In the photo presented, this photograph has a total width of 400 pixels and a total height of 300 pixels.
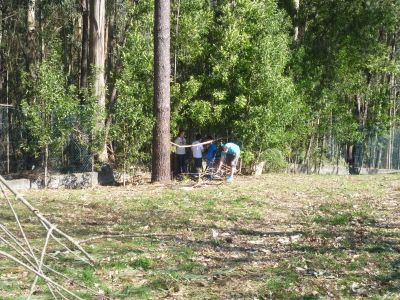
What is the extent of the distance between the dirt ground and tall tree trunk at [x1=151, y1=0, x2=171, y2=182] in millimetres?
2640

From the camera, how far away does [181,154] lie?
19391 mm

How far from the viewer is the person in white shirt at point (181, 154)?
63.2 ft

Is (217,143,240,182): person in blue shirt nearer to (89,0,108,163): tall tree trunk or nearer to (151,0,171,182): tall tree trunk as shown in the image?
(151,0,171,182): tall tree trunk

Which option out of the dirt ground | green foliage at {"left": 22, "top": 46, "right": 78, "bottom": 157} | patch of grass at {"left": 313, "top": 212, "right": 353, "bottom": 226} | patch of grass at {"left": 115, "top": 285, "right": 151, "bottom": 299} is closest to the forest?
green foliage at {"left": 22, "top": 46, "right": 78, "bottom": 157}

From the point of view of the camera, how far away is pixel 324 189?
14.5 meters

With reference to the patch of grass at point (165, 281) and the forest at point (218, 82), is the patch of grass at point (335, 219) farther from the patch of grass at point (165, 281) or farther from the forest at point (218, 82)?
the forest at point (218, 82)

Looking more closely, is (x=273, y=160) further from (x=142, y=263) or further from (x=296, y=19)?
(x=142, y=263)

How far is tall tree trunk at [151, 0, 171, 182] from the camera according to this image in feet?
50.6

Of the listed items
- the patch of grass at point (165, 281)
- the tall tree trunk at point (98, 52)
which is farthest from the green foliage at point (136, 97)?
the patch of grass at point (165, 281)

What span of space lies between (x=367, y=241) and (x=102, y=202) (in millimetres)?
5715

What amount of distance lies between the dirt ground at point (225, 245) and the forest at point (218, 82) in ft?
12.6

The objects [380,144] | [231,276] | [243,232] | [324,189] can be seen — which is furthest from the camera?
[380,144]

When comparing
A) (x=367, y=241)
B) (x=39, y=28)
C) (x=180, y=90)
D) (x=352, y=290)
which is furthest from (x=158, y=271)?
(x=39, y=28)

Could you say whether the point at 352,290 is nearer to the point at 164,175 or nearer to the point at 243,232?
the point at 243,232
